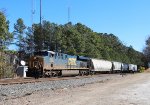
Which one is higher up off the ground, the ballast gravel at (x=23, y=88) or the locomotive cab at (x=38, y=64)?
the locomotive cab at (x=38, y=64)

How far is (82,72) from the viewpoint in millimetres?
58500

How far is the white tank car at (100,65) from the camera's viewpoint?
66.3 metres

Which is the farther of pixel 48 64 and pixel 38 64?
pixel 48 64

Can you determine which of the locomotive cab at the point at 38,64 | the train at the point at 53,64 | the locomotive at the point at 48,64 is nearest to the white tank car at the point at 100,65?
the train at the point at 53,64

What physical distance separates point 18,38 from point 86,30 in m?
27.4

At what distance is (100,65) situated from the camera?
71.4 metres

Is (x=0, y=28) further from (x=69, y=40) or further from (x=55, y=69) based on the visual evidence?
(x=69, y=40)

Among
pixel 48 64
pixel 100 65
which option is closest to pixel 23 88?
pixel 48 64

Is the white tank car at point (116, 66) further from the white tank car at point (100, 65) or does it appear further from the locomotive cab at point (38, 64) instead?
the locomotive cab at point (38, 64)

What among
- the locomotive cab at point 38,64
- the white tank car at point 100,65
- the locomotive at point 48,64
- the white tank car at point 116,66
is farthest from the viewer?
the white tank car at point 116,66

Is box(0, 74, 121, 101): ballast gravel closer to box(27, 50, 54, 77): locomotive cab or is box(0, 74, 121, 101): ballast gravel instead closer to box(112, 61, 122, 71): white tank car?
box(27, 50, 54, 77): locomotive cab

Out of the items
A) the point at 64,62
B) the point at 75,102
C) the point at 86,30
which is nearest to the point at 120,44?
the point at 86,30

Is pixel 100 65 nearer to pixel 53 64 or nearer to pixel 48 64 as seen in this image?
pixel 53 64

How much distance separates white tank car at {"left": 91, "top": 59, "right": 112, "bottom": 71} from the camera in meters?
66.3
